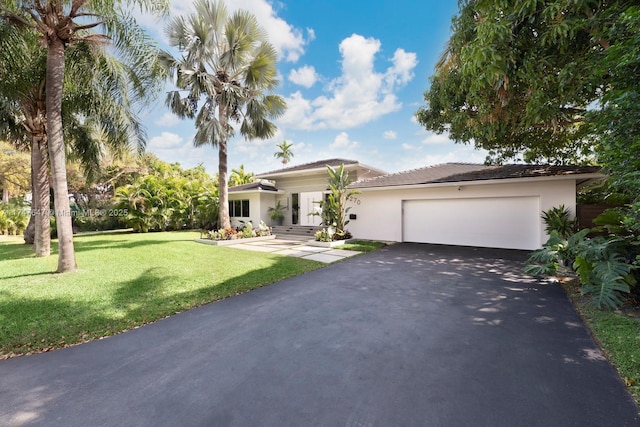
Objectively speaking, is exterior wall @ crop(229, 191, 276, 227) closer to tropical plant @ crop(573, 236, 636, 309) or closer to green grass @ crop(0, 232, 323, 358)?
green grass @ crop(0, 232, 323, 358)

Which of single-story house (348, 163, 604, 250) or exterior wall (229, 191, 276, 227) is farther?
exterior wall (229, 191, 276, 227)

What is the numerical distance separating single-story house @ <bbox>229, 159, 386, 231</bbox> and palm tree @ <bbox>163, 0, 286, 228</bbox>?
14.9 feet

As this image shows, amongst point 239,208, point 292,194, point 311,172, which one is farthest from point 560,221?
point 239,208

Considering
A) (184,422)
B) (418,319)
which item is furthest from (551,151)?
(184,422)

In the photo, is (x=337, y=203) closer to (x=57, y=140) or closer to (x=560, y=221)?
(x=560, y=221)

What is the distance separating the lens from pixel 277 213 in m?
19.2

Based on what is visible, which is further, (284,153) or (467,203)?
(284,153)

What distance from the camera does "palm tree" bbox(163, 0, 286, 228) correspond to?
12.6 meters

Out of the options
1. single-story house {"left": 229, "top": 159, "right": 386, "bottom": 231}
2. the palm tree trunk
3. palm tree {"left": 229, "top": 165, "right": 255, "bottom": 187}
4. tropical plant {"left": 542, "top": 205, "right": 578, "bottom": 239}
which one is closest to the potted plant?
single-story house {"left": 229, "top": 159, "right": 386, "bottom": 231}

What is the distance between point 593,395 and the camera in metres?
2.53

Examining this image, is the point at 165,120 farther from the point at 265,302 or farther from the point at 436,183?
the point at 436,183

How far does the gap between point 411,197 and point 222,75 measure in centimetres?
1140

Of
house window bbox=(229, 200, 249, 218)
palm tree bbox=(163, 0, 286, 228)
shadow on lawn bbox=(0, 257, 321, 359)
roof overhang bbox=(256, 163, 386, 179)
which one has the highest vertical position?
palm tree bbox=(163, 0, 286, 228)

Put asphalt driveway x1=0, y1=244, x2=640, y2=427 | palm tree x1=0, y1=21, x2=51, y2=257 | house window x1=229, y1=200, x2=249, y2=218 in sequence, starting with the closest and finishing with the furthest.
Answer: asphalt driveway x1=0, y1=244, x2=640, y2=427 < palm tree x1=0, y1=21, x2=51, y2=257 < house window x1=229, y1=200, x2=249, y2=218
